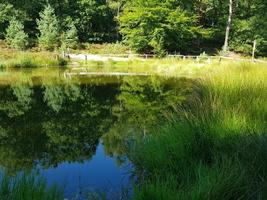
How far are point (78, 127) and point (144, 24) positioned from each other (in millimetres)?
30779

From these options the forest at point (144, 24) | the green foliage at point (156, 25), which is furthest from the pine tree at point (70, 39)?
the green foliage at point (156, 25)

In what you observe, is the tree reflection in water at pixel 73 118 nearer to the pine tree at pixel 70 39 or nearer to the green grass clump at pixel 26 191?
the green grass clump at pixel 26 191

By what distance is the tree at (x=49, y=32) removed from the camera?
149ft

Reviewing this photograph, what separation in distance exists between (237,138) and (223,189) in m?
1.88

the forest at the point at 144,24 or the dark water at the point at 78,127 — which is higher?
the forest at the point at 144,24

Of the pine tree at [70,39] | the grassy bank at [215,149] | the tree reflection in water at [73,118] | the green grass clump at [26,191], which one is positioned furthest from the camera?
the pine tree at [70,39]

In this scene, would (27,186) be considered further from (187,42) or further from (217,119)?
(187,42)

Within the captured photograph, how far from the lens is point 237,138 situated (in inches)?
266

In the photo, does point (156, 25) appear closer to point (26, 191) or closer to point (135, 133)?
point (135, 133)

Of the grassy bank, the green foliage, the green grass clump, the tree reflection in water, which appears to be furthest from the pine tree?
the green grass clump

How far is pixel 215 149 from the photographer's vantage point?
21.8 ft

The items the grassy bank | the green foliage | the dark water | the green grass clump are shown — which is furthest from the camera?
the green foliage

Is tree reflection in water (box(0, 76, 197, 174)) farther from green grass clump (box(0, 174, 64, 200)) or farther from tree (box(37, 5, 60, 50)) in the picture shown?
tree (box(37, 5, 60, 50))

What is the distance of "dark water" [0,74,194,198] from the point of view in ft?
27.8
